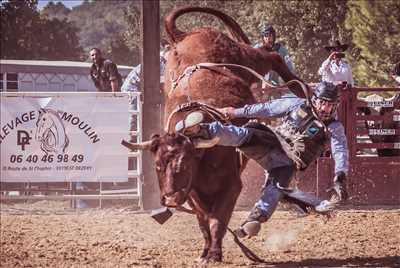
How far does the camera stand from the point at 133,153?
10.0 meters

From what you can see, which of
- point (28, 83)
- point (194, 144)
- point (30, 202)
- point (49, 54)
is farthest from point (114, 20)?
point (194, 144)

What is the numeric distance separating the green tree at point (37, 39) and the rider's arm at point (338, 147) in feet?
96.3

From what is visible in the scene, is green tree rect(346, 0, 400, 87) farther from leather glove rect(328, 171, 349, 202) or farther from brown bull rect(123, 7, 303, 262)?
leather glove rect(328, 171, 349, 202)

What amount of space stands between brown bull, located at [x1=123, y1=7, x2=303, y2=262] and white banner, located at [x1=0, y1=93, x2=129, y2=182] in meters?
1.83

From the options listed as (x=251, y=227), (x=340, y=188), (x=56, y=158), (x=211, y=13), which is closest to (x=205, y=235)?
(x=251, y=227)

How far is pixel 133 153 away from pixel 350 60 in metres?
13.1

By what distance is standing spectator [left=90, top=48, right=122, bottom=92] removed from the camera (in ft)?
37.9

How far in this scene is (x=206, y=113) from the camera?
6.41 meters

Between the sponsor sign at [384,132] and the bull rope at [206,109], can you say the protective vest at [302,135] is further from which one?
the sponsor sign at [384,132]

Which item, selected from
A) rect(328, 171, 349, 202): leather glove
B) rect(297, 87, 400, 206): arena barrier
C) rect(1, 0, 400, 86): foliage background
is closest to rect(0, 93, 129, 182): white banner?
rect(297, 87, 400, 206): arena barrier

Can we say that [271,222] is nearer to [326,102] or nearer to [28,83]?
[326,102]

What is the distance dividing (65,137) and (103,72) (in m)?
2.06

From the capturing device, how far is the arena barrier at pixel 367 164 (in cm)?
960

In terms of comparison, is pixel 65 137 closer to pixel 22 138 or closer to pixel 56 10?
pixel 22 138
